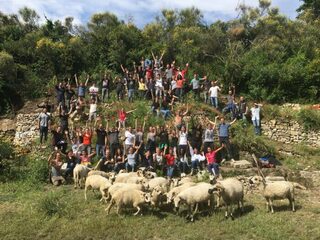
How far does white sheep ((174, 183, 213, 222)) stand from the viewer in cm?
1188

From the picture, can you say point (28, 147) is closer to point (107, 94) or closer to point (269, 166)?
point (107, 94)

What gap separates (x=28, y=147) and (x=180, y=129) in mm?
7438

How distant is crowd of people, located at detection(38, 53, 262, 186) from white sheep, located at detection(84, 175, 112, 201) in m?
2.34

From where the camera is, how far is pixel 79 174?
50.6 ft

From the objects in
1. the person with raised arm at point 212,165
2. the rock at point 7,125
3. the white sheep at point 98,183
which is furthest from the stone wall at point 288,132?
the rock at point 7,125

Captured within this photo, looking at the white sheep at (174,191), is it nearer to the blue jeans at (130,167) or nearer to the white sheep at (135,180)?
the white sheep at (135,180)

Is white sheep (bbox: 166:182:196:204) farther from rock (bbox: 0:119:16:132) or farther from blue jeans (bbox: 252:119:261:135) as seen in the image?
rock (bbox: 0:119:16:132)

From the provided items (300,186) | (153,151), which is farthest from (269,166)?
(153,151)

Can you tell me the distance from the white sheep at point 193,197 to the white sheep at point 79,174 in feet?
15.1

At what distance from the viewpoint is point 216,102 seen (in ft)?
75.6

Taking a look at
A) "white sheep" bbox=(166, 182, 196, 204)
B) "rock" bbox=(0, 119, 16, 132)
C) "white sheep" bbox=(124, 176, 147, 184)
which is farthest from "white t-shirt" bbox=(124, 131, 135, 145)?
"rock" bbox=(0, 119, 16, 132)

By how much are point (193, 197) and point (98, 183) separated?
3.52m

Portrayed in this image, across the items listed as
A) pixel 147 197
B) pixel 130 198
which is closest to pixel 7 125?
pixel 130 198

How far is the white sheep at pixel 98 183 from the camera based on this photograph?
13.6 m
